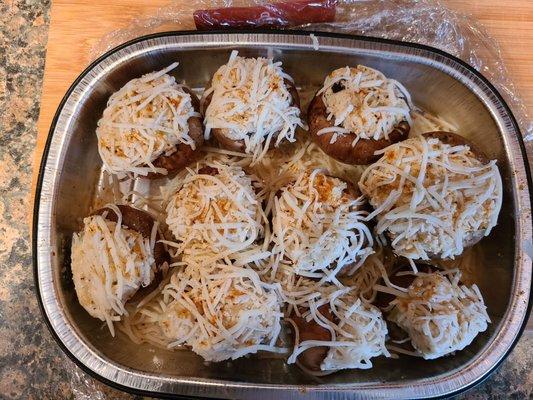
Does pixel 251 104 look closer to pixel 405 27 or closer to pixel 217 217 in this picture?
pixel 217 217

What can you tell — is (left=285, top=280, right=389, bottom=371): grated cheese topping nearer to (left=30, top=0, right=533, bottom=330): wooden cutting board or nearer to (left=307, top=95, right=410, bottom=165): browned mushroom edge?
(left=307, top=95, right=410, bottom=165): browned mushroom edge

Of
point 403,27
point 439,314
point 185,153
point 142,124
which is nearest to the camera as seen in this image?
point 439,314

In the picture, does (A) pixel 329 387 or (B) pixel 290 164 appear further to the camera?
(B) pixel 290 164

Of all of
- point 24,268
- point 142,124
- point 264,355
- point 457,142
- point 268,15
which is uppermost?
point 268,15

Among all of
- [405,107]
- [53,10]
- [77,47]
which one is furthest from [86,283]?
[405,107]

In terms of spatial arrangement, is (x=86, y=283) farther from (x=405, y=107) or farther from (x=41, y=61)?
(x=405, y=107)

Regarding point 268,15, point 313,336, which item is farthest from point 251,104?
point 313,336
